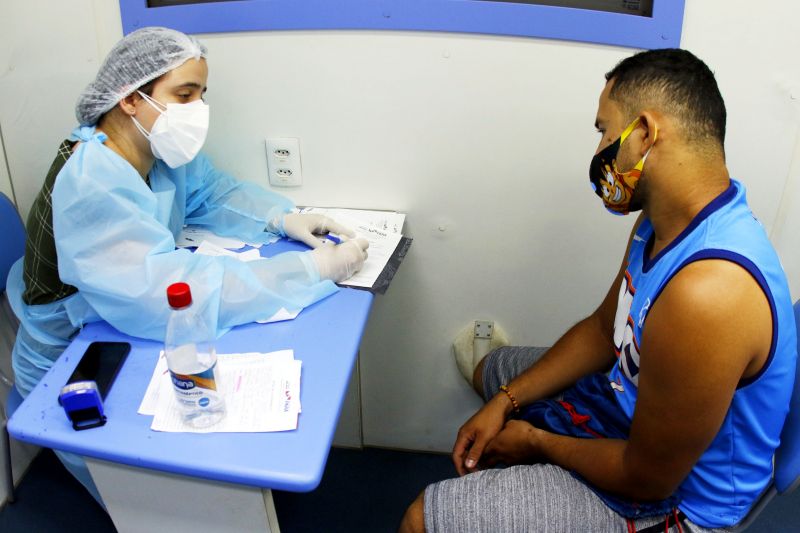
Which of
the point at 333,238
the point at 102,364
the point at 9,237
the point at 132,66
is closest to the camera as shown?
the point at 102,364

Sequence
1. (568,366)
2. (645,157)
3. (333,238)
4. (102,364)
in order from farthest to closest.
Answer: (333,238)
(568,366)
(102,364)
(645,157)

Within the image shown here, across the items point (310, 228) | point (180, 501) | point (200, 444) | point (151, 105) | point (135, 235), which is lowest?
point (180, 501)

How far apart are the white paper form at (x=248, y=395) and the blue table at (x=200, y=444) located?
0.01 metres

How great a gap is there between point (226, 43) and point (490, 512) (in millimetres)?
1244

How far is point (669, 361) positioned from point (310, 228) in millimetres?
880

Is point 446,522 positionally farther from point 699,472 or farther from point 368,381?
point 368,381

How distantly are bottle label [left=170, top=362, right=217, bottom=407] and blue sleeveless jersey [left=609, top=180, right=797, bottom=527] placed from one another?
700 millimetres

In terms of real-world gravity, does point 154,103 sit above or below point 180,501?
above

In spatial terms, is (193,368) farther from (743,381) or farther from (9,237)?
(9,237)

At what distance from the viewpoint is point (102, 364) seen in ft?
3.29

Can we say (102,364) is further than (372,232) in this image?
No

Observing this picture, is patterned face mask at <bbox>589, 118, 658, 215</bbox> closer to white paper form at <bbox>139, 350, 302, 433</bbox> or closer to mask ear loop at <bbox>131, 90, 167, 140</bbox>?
white paper form at <bbox>139, 350, 302, 433</bbox>

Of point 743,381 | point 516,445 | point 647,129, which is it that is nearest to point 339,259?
point 516,445

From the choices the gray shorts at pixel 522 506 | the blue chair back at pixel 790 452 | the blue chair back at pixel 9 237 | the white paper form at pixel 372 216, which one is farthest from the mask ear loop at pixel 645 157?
the blue chair back at pixel 9 237
